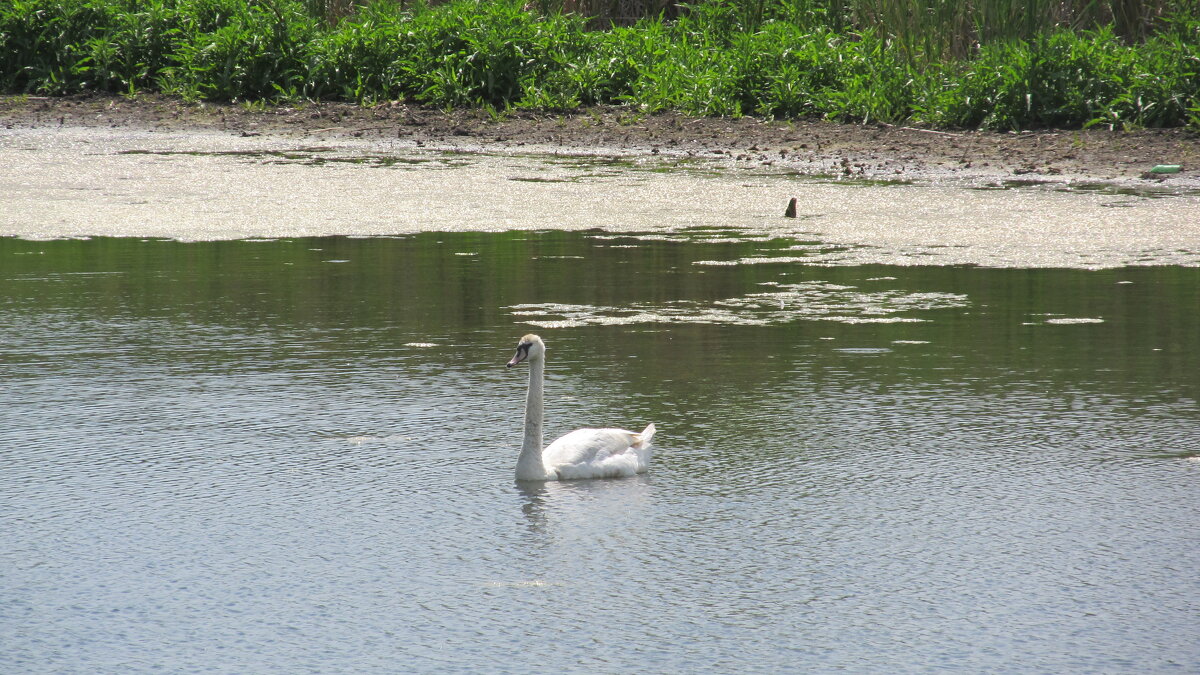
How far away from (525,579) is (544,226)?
636 centimetres

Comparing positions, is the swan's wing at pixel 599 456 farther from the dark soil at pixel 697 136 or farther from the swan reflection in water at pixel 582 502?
the dark soil at pixel 697 136

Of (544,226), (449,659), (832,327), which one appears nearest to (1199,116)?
(544,226)

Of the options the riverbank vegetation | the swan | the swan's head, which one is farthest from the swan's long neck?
the riverbank vegetation

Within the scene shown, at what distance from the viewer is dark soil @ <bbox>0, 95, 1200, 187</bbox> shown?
12.7 m

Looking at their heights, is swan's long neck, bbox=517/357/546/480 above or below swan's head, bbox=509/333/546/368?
below

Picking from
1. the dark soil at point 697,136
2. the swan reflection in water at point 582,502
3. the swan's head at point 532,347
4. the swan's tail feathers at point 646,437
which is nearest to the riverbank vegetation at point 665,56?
the dark soil at point 697,136

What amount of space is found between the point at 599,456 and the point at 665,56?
12999 mm

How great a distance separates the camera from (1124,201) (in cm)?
1075

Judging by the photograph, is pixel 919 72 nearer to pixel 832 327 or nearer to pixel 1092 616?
pixel 832 327

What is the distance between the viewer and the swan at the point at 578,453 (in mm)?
4617

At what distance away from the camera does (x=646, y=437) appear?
15.7 ft

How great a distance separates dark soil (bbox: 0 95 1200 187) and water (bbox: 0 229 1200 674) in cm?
482

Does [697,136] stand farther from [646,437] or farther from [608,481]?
[608,481]

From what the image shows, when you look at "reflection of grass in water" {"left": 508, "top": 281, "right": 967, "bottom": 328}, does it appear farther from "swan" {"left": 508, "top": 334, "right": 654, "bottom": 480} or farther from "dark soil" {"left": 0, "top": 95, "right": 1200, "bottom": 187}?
"dark soil" {"left": 0, "top": 95, "right": 1200, "bottom": 187}
